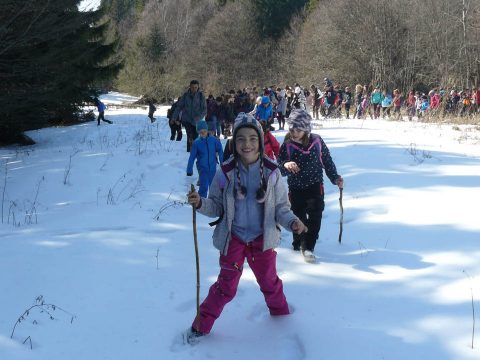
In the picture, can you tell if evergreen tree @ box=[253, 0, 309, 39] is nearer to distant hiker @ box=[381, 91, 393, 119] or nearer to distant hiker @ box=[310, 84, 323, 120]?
distant hiker @ box=[310, 84, 323, 120]

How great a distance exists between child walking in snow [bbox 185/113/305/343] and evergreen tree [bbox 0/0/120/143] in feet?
25.9

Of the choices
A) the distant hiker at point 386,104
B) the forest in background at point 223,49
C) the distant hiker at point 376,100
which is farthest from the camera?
the distant hiker at point 376,100

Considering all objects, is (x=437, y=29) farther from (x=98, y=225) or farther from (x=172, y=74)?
(x=172, y=74)

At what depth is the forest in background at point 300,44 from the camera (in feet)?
94.5

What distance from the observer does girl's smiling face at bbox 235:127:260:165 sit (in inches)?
125

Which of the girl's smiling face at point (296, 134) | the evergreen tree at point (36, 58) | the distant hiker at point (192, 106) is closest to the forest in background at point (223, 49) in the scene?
the evergreen tree at point (36, 58)

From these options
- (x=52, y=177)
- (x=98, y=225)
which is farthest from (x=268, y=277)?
(x=52, y=177)

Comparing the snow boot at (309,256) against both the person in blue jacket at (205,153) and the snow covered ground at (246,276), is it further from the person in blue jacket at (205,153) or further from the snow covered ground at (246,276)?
the person in blue jacket at (205,153)

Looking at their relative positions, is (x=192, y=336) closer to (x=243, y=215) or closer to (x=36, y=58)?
(x=243, y=215)

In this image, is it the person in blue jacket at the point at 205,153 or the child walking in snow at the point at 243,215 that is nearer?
the child walking in snow at the point at 243,215

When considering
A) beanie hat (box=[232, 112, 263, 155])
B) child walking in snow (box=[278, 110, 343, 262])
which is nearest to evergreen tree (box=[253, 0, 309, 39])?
child walking in snow (box=[278, 110, 343, 262])

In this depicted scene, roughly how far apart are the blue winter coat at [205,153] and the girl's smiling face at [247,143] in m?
4.25

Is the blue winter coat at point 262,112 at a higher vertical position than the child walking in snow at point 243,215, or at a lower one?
higher

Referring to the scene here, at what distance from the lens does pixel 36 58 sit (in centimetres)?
1171
